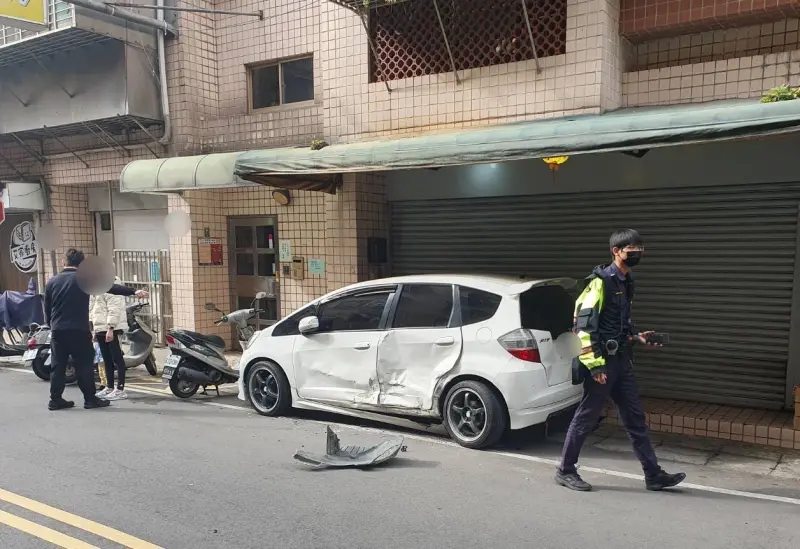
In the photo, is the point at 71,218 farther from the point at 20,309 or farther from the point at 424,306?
the point at 424,306

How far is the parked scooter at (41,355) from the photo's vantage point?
28.7ft

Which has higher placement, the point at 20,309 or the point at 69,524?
the point at 20,309

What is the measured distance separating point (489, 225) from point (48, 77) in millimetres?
8637

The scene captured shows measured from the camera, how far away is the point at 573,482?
15.6 feet

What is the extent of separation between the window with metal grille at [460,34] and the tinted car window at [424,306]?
10.9 ft

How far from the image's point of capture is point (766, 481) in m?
5.02

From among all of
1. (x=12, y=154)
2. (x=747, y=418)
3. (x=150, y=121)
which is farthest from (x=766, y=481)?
(x=12, y=154)

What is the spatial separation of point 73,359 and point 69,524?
3632 millimetres

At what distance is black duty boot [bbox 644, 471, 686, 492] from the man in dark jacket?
239 inches

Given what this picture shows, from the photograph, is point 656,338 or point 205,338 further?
point 205,338

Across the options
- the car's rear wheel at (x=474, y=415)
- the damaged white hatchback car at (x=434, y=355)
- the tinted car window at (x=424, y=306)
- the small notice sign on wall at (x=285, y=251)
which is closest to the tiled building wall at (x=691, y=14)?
the damaged white hatchback car at (x=434, y=355)

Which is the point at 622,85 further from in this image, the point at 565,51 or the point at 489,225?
the point at 489,225

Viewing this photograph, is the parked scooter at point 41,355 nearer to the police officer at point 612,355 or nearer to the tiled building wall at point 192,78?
the tiled building wall at point 192,78

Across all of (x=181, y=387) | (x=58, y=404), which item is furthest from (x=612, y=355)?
(x=58, y=404)
